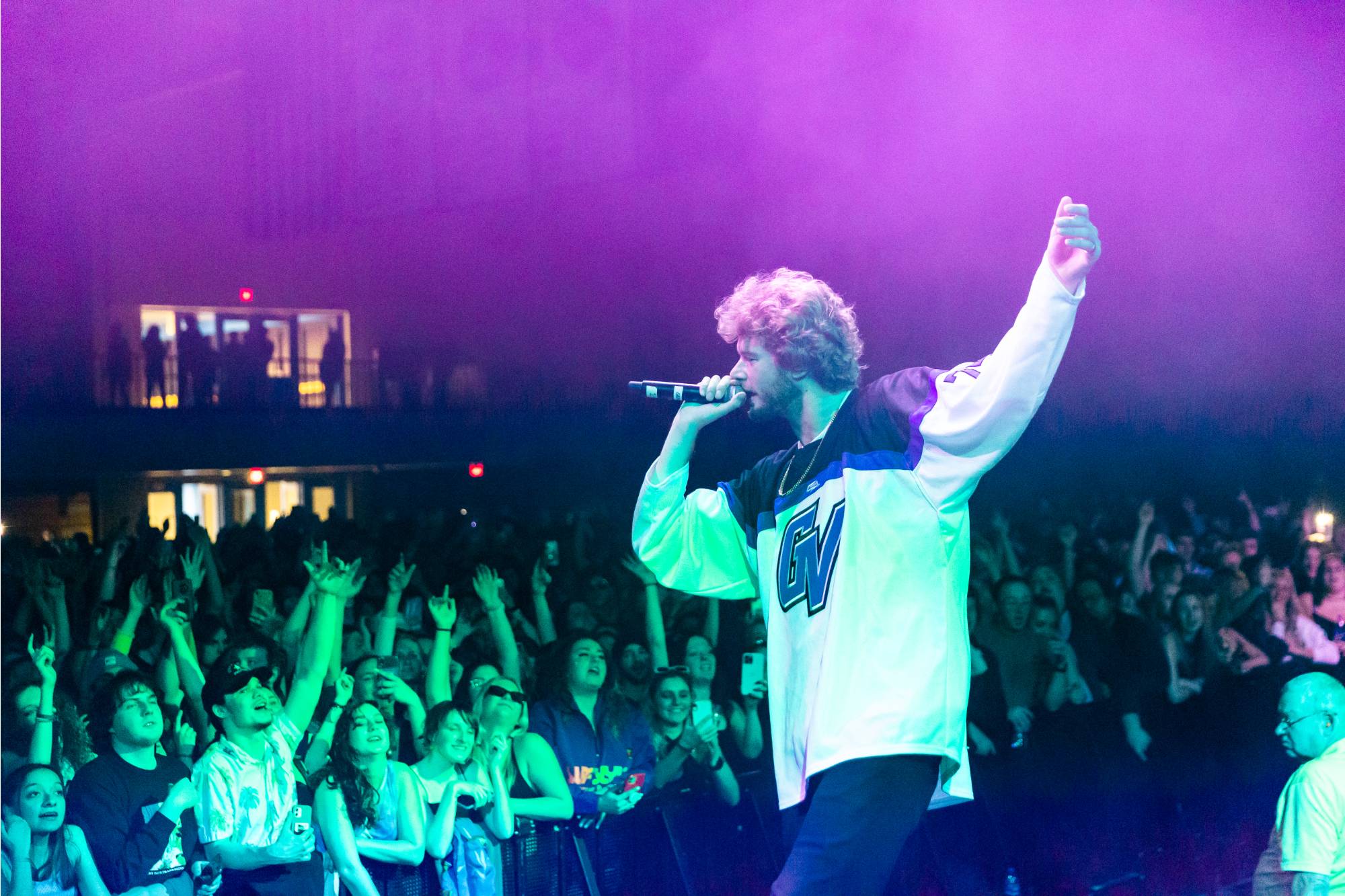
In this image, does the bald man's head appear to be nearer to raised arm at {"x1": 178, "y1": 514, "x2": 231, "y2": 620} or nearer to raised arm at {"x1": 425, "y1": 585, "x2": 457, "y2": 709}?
raised arm at {"x1": 425, "y1": 585, "x2": 457, "y2": 709}

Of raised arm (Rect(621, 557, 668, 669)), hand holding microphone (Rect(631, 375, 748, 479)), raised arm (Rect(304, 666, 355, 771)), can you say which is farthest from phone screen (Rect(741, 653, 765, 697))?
hand holding microphone (Rect(631, 375, 748, 479))

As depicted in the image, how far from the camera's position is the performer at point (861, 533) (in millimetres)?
1950

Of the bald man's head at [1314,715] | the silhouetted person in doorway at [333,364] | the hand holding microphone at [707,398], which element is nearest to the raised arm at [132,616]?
the hand holding microphone at [707,398]

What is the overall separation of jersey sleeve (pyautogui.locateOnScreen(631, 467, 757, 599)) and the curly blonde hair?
0.30 meters

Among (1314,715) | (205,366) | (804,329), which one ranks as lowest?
(1314,715)

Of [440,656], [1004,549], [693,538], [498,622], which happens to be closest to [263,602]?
[498,622]

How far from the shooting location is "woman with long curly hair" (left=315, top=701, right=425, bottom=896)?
3168 millimetres

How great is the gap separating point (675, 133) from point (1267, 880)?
3.82 m

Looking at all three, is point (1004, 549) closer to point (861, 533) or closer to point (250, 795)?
point (250, 795)

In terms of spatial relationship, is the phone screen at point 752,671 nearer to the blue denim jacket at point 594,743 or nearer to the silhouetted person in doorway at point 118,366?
the blue denim jacket at point 594,743

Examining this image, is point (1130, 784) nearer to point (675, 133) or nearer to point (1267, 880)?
point (1267, 880)

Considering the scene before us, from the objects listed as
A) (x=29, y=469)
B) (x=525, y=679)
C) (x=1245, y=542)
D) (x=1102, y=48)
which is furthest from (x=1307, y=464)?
(x=29, y=469)

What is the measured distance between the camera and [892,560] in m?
2.08

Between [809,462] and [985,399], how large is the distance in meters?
0.39
